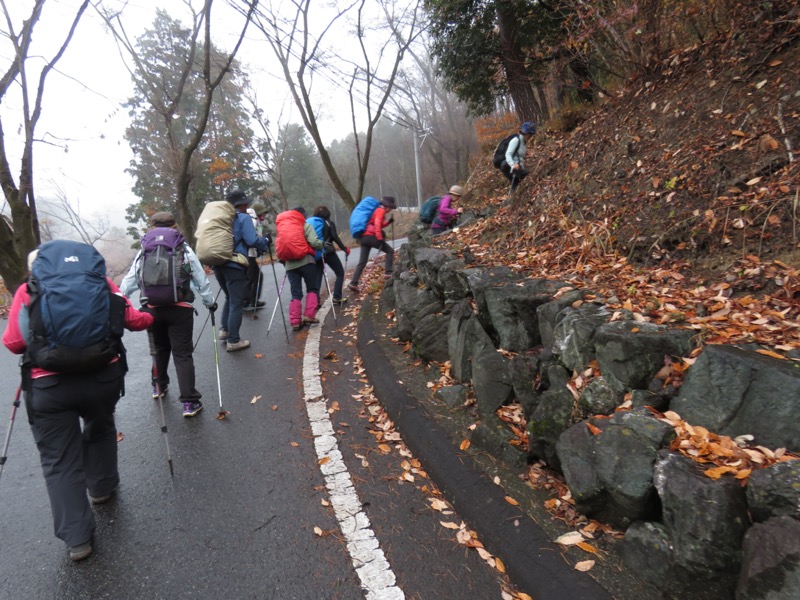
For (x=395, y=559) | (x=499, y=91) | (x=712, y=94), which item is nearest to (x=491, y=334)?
(x=395, y=559)

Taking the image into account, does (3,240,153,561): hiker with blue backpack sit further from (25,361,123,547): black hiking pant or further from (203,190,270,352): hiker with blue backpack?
(203,190,270,352): hiker with blue backpack

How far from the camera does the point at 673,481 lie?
84.1 inches

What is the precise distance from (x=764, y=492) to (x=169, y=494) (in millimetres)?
3593

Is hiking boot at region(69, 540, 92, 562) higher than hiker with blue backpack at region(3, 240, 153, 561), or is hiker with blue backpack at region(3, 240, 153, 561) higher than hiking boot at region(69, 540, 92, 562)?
hiker with blue backpack at region(3, 240, 153, 561)

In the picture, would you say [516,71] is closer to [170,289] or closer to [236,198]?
[236,198]

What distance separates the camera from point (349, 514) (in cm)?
299

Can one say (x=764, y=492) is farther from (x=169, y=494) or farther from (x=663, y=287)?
(x=169, y=494)

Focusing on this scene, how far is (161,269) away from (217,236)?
1.76 meters

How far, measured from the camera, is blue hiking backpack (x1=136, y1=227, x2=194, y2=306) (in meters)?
4.27

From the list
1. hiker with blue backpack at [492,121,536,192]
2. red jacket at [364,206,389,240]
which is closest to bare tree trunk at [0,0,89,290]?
red jacket at [364,206,389,240]

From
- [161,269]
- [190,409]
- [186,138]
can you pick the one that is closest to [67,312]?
[161,269]

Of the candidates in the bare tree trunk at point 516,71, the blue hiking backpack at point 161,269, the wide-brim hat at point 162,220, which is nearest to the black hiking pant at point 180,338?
the blue hiking backpack at point 161,269

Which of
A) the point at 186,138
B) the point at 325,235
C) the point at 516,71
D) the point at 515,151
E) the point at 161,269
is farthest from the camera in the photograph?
the point at 186,138

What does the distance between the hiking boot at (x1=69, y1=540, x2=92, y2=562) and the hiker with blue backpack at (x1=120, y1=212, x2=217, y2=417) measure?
1.67 metres
